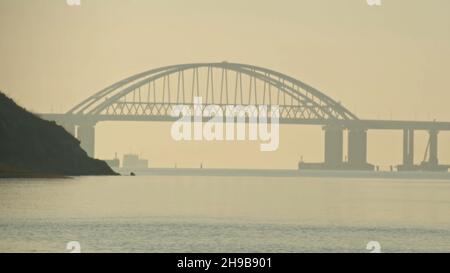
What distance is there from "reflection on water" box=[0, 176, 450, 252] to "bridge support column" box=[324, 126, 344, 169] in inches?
3499

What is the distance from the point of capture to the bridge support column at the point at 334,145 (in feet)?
532

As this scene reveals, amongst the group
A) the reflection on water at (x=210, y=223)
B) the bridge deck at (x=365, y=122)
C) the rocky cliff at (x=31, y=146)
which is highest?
the bridge deck at (x=365, y=122)

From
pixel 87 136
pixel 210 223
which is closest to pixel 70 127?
pixel 87 136

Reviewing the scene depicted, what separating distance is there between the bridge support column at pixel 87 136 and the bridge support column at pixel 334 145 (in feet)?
106

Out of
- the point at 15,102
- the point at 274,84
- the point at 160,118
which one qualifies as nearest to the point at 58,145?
the point at 15,102

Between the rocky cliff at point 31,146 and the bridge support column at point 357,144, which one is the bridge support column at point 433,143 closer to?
the bridge support column at point 357,144

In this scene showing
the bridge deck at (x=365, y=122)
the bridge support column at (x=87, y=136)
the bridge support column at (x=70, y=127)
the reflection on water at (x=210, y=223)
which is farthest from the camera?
the bridge support column at (x=70, y=127)

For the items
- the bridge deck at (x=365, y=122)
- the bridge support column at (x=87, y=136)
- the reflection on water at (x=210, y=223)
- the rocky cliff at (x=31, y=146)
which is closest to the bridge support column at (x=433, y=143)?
the bridge deck at (x=365, y=122)

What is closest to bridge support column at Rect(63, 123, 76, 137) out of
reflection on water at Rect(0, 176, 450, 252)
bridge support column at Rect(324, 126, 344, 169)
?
bridge support column at Rect(324, 126, 344, 169)

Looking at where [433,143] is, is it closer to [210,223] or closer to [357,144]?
[357,144]

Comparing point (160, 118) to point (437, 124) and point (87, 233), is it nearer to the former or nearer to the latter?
point (437, 124)

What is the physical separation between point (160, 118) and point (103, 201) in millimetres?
84385

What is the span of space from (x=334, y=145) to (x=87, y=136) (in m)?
34.3
